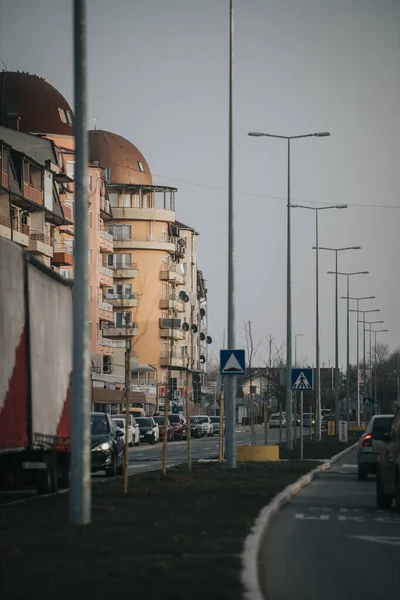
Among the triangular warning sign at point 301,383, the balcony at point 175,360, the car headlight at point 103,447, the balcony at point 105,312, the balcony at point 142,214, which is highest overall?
the balcony at point 142,214

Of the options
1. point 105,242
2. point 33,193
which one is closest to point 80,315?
point 33,193

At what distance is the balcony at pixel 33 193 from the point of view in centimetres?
8338

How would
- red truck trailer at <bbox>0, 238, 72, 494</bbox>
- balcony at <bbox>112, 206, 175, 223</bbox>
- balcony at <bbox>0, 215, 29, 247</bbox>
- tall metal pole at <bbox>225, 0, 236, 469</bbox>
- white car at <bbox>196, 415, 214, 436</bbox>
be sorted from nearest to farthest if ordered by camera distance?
red truck trailer at <bbox>0, 238, 72, 494</bbox> → tall metal pole at <bbox>225, 0, 236, 469</bbox> → balcony at <bbox>0, 215, 29, 247</bbox> → white car at <bbox>196, 415, 214, 436</bbox> → balcony at <bbox>112, 206, 175, 223</bbox>

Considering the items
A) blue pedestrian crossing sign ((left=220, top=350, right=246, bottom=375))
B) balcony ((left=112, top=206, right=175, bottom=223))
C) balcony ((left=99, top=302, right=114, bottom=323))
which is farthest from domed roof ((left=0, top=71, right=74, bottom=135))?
blue pedestrian crossing sign ((left=220, top=350, right=246, bottom=375))

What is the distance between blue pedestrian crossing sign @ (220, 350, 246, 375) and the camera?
3269 centimetres

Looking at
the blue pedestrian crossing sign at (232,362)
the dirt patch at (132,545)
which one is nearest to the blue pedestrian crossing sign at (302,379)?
the blue pedestrian crossing sign at (232,362)

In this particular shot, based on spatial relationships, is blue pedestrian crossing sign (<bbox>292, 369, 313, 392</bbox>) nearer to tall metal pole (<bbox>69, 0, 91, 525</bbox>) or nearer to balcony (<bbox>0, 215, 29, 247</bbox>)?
tall metal pole (<bbox>69, 0, 91, 525</bbox>)

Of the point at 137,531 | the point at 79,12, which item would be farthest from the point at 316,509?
the point at 79,12

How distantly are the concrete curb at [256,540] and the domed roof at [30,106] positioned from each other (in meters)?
77.1

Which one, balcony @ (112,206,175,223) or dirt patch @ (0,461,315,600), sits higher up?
balcony @ (112,206,175,223)

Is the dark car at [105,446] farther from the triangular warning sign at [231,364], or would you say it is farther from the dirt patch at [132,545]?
the dirt patch at [132,545]

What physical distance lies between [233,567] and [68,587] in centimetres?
199

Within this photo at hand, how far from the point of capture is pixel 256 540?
1441cm

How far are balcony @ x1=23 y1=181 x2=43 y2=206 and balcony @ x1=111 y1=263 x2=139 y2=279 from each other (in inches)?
1879
